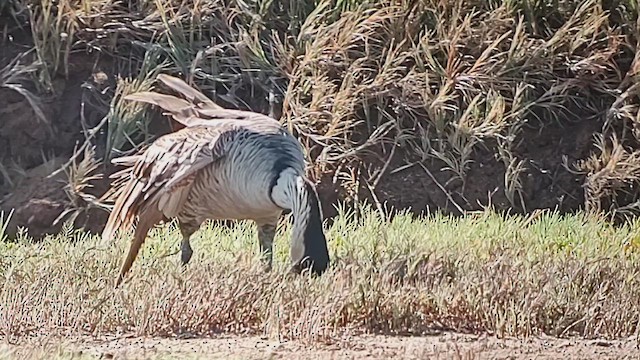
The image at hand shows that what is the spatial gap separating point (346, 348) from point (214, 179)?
201 centimetres

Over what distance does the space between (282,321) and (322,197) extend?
426 cm

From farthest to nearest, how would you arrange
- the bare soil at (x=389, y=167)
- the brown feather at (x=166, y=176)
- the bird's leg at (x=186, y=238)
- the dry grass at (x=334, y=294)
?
the bare soil at (x=389, y=167), the bird's leg at (x=186, y=238), the brown feather at (x=166, y=176), the dry grass at (x=334, y=294)

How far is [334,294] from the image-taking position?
595 cm

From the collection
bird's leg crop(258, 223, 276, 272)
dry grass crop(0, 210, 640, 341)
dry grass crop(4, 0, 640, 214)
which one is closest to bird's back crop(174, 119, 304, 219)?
bird's leg crop(258, 223, 276, 272)

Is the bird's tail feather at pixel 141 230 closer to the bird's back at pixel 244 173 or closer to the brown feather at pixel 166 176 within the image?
the brown feather at pixel 166 176

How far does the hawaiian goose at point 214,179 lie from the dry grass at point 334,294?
0.83 feet

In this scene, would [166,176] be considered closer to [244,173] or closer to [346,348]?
[244,173]

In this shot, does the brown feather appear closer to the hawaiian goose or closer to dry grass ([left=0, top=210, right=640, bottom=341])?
the hawaiian goose

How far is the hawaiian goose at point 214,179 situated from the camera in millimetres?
6945

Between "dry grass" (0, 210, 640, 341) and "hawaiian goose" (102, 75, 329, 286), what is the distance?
0.25 m

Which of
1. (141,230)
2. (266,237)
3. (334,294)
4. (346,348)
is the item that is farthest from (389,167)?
(346,348)

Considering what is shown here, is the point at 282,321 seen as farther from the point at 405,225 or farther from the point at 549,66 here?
the point at 549,66

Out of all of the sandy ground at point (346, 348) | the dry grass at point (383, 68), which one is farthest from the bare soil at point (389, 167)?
the sandy ground at point (346, 348)

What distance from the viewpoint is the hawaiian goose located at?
6945mm
